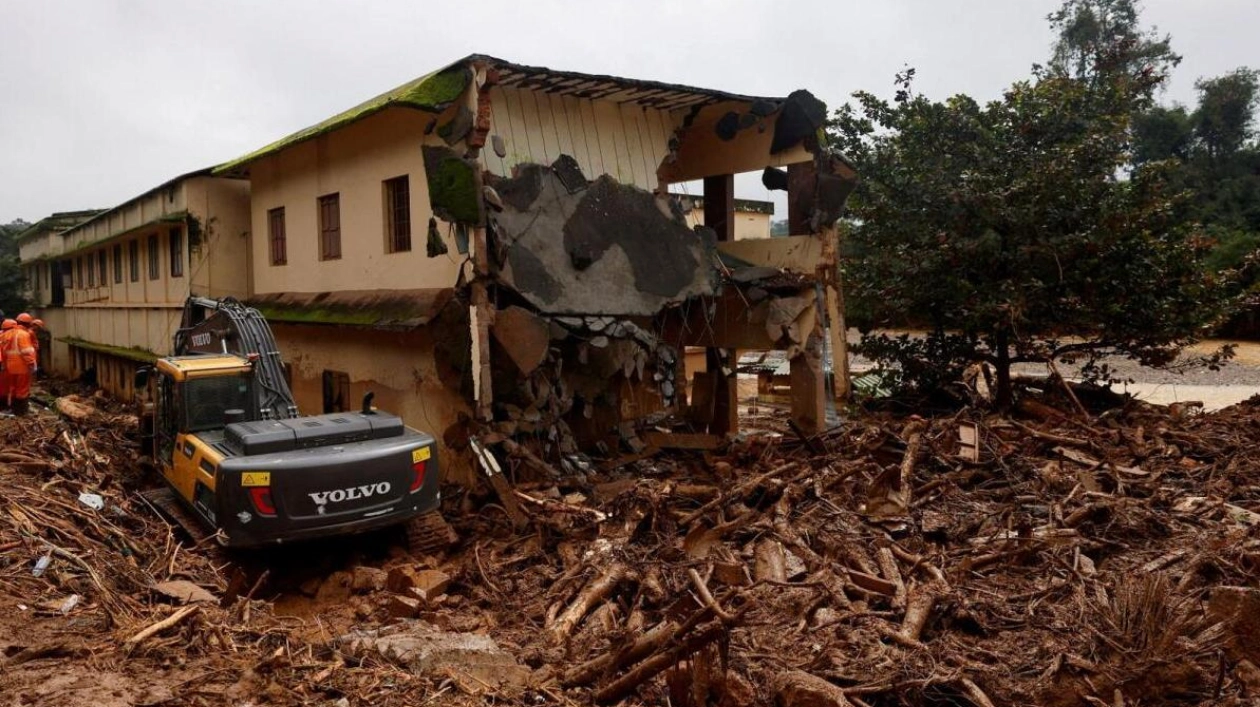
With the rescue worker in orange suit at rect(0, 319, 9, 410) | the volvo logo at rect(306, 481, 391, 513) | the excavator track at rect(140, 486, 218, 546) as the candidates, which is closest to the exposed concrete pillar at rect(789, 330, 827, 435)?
the volvo logo at rect(306, 481, 391, 513)

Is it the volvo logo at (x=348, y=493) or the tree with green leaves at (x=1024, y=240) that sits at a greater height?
the tree with green leaves at (x=1024, y=240)

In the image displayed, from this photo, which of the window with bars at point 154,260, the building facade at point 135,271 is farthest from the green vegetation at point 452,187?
the window with bars at point 154,260

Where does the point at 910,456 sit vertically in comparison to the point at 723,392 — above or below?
below

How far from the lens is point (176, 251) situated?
70.3 ft

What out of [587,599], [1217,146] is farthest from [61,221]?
[1217,146]

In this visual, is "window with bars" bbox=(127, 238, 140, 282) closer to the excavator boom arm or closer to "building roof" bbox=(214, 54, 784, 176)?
"building roof" bbox=(214, 54, 784, 176)

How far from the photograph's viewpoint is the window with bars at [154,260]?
2278cm

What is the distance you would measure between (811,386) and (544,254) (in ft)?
16.8

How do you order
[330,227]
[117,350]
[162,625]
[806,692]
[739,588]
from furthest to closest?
[117,350], [330,227], [739,588], [162,625], [806,692]

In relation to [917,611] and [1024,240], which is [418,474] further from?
[1024,240]

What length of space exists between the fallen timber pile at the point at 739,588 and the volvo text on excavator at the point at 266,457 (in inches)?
22.1

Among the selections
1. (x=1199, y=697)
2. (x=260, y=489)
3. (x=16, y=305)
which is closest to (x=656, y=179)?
(x=260, y=489)

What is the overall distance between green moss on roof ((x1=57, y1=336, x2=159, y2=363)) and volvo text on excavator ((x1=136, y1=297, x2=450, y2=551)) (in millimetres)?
10570

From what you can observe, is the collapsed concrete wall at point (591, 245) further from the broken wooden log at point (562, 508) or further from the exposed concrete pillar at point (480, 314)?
the broken wooden log at point (562, 508)
